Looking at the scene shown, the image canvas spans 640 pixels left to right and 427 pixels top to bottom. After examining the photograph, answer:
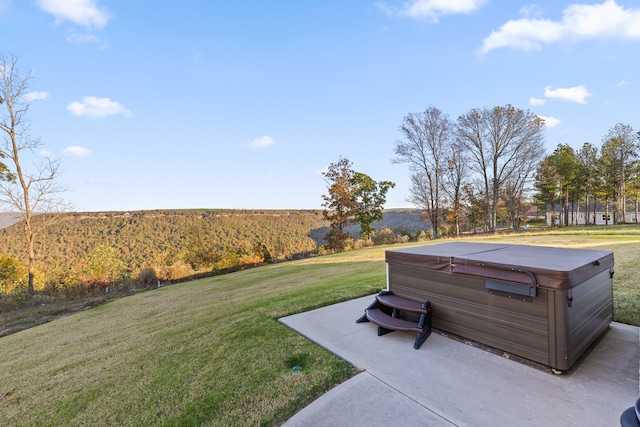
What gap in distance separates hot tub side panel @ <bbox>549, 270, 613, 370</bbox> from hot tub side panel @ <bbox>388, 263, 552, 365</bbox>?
0.06 m

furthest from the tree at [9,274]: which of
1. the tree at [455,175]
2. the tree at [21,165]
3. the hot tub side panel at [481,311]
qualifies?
the tree at [455,175]

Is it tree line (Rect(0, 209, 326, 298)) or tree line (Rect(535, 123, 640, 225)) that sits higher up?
tree line (Rect(535, 123, 640, 225))

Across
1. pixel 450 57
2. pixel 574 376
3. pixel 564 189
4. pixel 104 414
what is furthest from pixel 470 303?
Answer: pixel 564 189

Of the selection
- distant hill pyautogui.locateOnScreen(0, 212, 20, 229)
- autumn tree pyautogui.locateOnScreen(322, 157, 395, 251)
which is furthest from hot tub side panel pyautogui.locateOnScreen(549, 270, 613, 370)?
distant hill pyautogui.locateOnScreen(0, 212, 20, 229)

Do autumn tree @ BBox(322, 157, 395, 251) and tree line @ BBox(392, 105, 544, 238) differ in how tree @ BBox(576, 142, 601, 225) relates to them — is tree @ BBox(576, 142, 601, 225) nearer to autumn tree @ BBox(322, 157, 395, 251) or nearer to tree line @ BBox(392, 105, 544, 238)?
tree line @ BBox(392, 105, 544, 238)

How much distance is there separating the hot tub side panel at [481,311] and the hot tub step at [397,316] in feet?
0.43

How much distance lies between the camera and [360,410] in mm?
1800

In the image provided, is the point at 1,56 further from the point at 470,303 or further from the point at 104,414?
the point at 470,303

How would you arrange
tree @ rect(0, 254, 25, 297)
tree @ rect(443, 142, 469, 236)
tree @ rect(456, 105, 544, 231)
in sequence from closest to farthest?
tree @ rect(0, 254, 25, 297), tree @ rect(456, 105, 544, 231), tree @ rect(443, 142, 469, 236)

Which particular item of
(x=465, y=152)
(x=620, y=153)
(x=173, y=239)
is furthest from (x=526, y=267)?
(x=173, y=239)

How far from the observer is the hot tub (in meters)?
2.03

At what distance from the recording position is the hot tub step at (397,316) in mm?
2715

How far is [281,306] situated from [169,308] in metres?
3.39

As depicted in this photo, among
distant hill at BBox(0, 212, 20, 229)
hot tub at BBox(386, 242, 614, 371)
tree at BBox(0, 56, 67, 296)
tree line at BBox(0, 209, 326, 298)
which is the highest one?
tree at BBox(0, 56, 67, 296)
